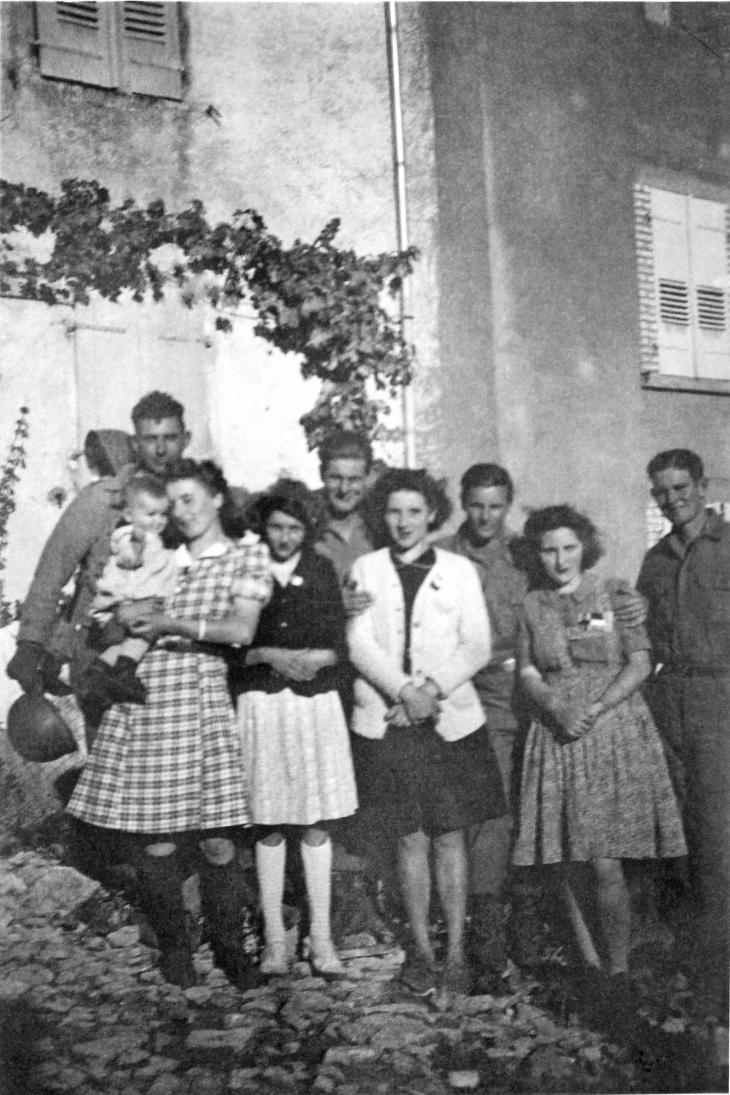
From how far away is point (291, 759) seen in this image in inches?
156

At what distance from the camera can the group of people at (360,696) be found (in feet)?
12.8

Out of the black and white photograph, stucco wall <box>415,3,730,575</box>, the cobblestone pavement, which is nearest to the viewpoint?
the cobblestone pavement

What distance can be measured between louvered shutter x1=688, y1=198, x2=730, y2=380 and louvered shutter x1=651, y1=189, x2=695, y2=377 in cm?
3

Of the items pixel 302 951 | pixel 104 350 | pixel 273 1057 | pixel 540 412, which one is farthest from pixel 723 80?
pixel 273 1057

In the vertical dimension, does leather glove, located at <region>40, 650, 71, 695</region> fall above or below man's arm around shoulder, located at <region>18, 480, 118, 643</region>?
below

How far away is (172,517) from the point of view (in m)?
4.01

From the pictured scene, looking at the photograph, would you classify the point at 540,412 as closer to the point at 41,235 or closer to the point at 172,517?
the point at 172,517

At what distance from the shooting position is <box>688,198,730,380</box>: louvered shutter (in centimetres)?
459

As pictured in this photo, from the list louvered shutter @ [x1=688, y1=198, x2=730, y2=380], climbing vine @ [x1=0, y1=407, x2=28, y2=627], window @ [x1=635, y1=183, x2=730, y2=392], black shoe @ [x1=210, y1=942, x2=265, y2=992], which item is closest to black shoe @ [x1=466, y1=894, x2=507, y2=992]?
black shoe @ [x1=210, y1=942, x2=265, y2=992]

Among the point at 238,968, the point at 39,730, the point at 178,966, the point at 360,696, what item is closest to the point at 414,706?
the point at 360,696

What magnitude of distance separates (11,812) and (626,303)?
3281 millimetres

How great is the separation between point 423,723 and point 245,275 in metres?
1.89

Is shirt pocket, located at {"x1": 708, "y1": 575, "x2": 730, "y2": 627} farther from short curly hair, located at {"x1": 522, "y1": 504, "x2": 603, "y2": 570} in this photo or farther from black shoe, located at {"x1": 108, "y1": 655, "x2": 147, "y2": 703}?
black shoe, located at {"x1": 108, "y1": 655, "x2": 147, "y2": 703}

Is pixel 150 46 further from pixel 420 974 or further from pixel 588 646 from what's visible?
pixel 420 974
